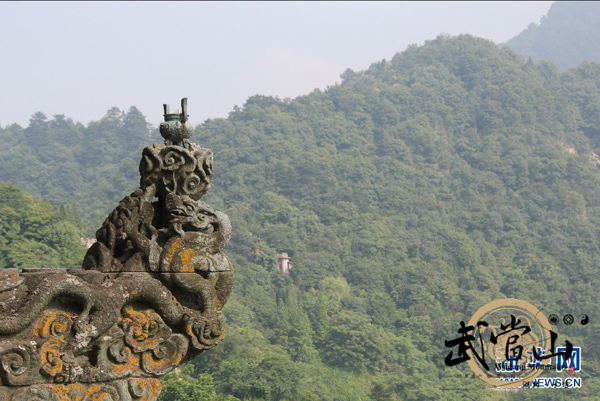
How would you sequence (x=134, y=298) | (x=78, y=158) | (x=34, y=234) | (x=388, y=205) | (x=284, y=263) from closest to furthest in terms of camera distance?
(x=134, y=298), (x=34, y=234), (x=284, y=263), (x=388, y=205), (x=78, y=158)

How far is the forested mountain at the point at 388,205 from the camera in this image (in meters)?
74.4

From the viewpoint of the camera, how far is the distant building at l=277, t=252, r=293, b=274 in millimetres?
97375

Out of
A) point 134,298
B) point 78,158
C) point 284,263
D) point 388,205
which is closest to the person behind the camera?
point 134,298

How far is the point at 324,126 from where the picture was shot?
14012 cm

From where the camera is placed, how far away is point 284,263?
98375 millimetres

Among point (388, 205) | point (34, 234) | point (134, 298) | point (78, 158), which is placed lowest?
point (134, 298)

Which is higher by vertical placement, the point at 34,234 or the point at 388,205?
the point at 388,205

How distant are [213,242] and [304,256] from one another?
93338mm

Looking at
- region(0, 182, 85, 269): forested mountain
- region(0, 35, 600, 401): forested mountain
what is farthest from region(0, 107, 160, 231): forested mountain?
region(0, 182, 85, 269): forested mountain

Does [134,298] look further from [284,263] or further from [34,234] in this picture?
[284,263]

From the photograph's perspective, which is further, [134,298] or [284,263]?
[284,263]

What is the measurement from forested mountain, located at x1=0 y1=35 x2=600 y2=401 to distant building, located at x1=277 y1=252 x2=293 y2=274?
0.99 metres

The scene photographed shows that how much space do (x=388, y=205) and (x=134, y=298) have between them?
370 ft

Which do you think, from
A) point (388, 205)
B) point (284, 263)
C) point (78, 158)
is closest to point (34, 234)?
point (284, 263)
